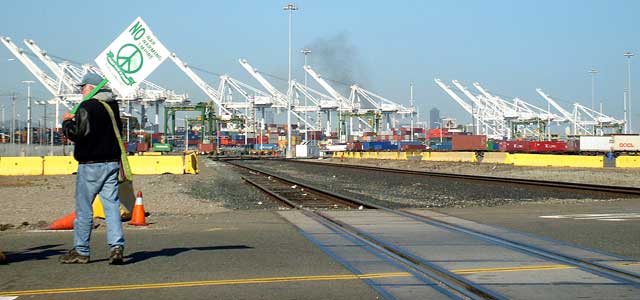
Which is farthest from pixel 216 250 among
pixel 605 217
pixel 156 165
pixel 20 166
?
pixel 20 166

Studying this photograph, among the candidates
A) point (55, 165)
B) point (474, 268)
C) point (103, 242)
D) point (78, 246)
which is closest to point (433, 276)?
point (474, 268)

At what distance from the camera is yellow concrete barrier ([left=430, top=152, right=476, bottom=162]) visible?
63438 mm

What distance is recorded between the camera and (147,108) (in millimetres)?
166250

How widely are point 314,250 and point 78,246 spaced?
2.69 metres

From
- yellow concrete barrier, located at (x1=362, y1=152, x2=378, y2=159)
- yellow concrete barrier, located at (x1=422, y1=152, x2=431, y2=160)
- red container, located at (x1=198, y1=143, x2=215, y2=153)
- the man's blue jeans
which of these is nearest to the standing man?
the man's blue jeans

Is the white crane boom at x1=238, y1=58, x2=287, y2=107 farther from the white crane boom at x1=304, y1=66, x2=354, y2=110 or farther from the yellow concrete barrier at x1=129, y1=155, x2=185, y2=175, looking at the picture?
the yellow concrete barrier at x1=129, y1=155, x2=185, y2=175

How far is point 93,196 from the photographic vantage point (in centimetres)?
730

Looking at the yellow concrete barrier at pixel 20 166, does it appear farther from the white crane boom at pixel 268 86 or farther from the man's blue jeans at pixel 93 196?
the white crane boom at pixel 268 86

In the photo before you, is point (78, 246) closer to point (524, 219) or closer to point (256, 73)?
point (524, 219)

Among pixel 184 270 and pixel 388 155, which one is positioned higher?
pixel 388 155

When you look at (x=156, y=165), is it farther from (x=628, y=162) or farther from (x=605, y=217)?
(x=628, y=162)

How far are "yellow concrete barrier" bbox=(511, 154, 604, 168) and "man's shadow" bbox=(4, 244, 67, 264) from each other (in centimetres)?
4263

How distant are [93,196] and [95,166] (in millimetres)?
318

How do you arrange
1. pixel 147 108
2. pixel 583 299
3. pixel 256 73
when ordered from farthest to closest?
pixel 256 73 → pixel 147 108 → pixel 583 299
